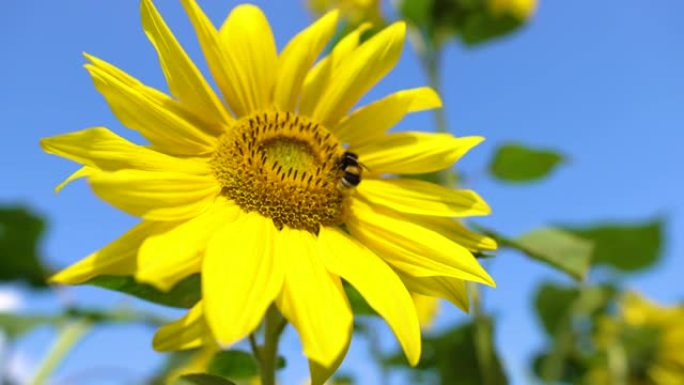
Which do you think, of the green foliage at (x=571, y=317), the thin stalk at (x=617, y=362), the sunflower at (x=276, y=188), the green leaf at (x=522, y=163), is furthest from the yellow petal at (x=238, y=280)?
the thin stalk at (x=617, y=362)

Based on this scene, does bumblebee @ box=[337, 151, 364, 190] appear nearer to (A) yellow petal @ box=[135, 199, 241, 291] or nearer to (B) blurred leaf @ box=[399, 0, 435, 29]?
(A) yellow petal @ box=[135, 199, 241, 291]

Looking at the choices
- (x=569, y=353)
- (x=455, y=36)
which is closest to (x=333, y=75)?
(x=455, y=36)

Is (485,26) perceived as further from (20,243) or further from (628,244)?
(20,243)

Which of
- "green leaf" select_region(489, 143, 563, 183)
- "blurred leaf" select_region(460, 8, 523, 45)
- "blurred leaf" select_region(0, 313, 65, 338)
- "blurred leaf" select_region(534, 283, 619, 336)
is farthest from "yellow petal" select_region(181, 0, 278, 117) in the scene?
"blurred leaf" select_region(534, 283, 619, 336)

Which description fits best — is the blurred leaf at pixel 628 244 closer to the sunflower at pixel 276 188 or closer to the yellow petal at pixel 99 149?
the sunflower at pixel 276 188

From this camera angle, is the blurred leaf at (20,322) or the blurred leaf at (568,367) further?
the blurred leaf at (568,367)

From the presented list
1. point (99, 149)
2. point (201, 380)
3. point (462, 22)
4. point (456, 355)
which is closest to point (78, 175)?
point (99, 149)
